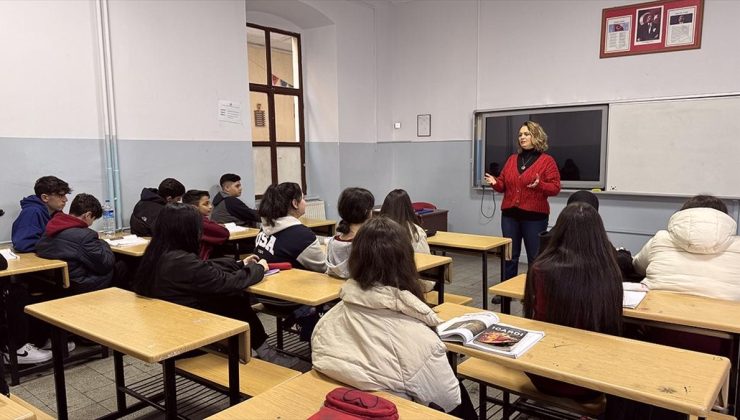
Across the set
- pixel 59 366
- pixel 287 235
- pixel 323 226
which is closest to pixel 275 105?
pixel 323 226

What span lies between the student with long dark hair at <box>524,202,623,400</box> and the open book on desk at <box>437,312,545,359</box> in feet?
0.64

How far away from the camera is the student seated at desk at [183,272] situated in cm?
232

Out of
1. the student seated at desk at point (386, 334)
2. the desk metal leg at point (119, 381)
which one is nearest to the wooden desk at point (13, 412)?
the student seated at desk at point (386, 334)

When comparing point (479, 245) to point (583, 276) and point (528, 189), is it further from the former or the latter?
point (583, 276)

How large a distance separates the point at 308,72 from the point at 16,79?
3.57m

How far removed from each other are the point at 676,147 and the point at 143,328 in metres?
5.11

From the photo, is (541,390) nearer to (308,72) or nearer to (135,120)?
(135,120)

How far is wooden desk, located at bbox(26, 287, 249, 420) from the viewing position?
Result: 5.88 ft

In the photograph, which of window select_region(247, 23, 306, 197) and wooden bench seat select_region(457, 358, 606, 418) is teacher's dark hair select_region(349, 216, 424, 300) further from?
window select_region(247, 23, 306, 197)

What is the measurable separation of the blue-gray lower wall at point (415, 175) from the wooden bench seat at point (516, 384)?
14.2 feet

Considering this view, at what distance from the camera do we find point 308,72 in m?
6.92

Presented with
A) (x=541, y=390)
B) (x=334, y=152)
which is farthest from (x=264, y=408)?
(x=334, y=152)

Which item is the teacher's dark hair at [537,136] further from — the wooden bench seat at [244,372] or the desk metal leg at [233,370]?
the desk metal leg at [233,370]

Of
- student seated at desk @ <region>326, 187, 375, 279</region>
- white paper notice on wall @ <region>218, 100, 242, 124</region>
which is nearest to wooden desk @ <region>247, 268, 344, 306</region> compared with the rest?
student seated at desk @ <region>326, 187, 375, 279</region>
